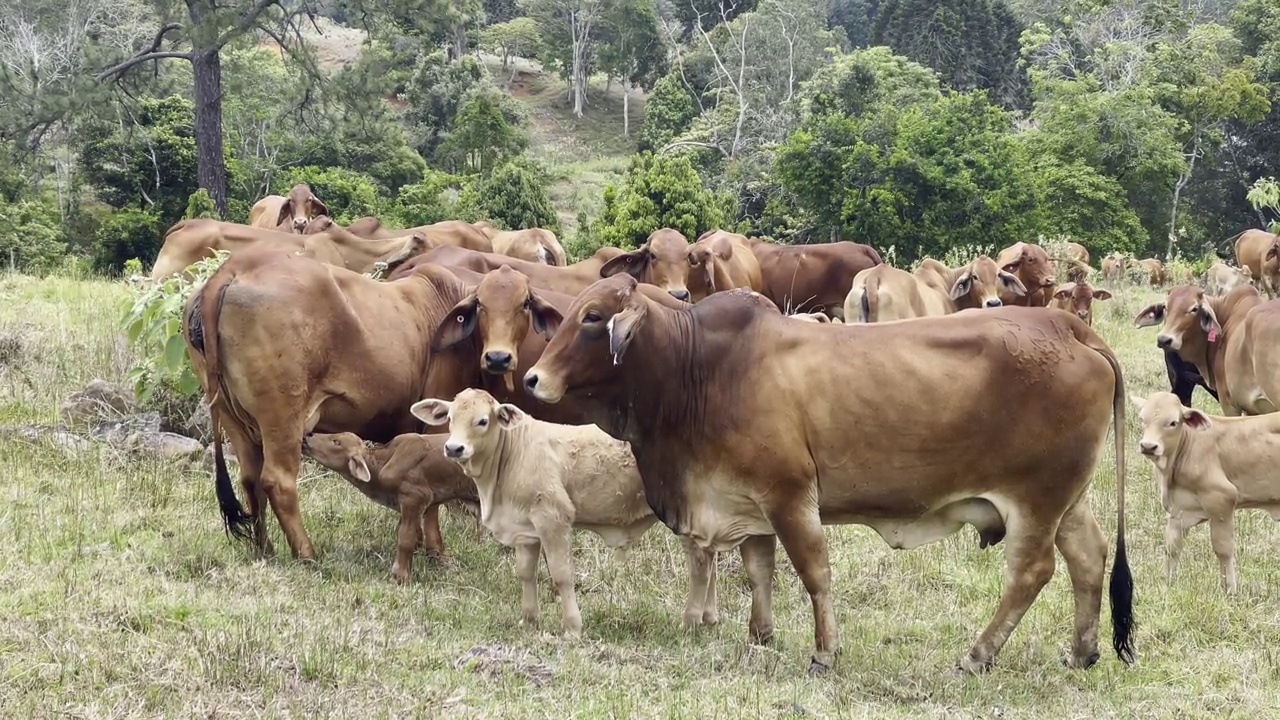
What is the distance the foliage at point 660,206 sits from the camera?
22141mm

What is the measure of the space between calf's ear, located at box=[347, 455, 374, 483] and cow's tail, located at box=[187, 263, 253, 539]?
0.71m

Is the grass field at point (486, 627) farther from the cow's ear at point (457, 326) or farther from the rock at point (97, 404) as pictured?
the cow's ear at point (457, 326)

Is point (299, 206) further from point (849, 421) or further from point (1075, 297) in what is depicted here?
point (849, 421)

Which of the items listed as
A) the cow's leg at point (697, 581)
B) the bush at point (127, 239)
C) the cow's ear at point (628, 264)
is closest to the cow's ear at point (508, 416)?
the cow's leg at point (697, 581)

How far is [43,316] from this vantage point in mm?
15234

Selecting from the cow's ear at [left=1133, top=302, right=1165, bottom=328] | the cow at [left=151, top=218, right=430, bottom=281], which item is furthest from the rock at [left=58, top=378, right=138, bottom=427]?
the cow's ear at [left=1133, top=302, right=1165, bottom=328]

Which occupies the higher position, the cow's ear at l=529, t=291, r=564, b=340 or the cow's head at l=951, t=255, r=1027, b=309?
the cow's ear at l=529, t=291, r=564, b=340

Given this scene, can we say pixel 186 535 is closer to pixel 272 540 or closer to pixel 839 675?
pixel 272 540

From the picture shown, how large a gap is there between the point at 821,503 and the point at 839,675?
850 millimetres

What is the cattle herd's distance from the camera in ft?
21.4

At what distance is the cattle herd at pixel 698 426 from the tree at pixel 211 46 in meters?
18.2

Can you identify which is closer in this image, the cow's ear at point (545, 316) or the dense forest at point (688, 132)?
the cow's ear at point (545, 316)

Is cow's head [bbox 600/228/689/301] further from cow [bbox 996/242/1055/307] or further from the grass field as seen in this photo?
cow [bbox 996/242/1055/307]

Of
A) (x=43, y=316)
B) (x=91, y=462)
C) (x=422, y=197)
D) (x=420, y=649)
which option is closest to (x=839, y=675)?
(x=420, y=649)
